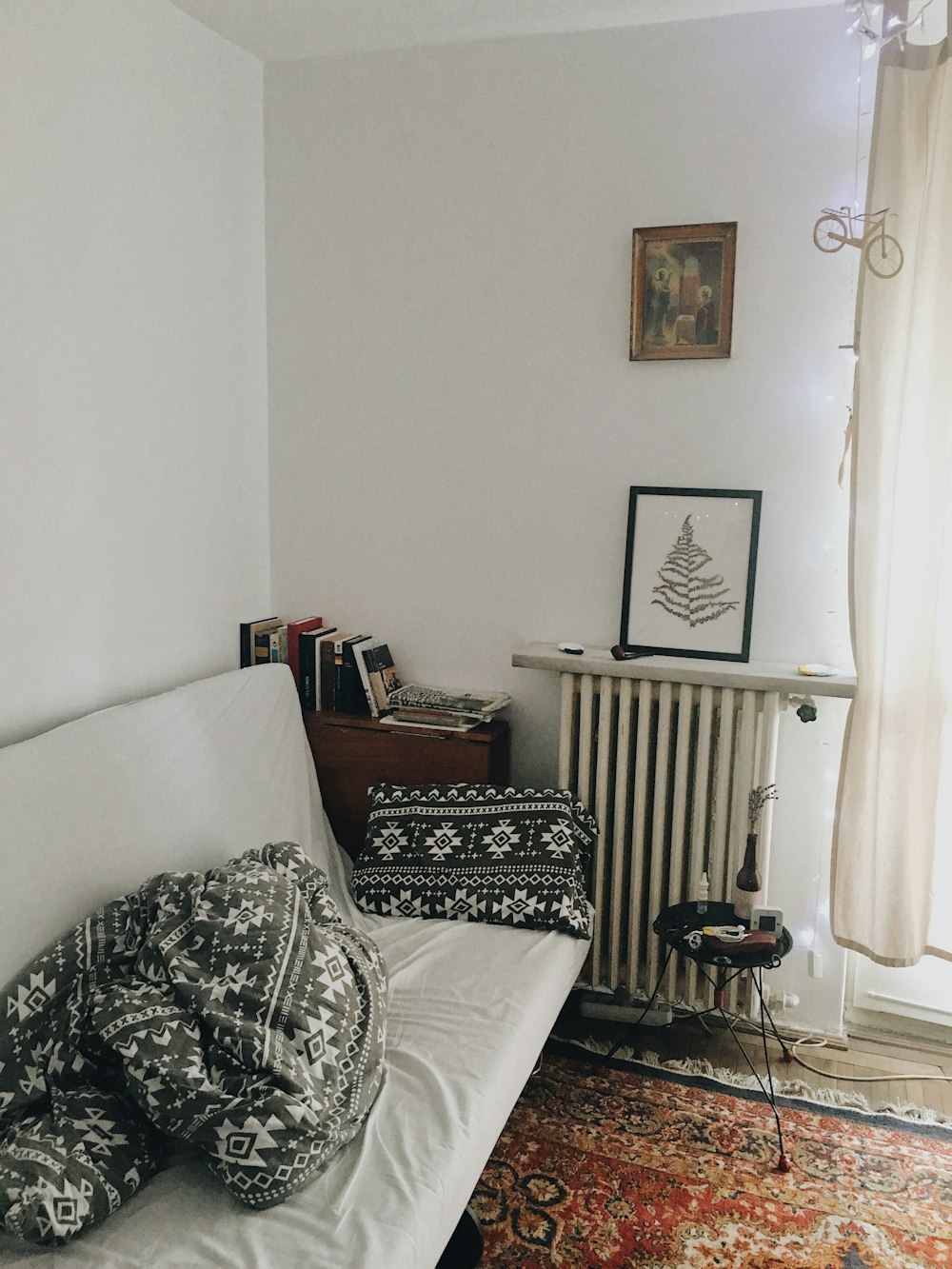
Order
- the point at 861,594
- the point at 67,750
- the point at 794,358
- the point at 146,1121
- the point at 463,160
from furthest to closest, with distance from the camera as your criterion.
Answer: the point at 463,160 < the point at 794,358 < the point at 861,594 < the point at 67,750 < the point at 146,1121

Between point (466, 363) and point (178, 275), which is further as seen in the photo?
point (466, 363)

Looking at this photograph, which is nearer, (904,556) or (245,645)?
(904,556)

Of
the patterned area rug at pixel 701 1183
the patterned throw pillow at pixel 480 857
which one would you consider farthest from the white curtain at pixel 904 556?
the patterned throw pillow at pixel 480 857

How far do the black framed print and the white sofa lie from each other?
2.70 feet

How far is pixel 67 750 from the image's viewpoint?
192cm

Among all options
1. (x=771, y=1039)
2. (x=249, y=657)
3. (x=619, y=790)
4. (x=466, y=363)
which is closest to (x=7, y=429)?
(x=249, y=657)

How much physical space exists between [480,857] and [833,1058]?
1.05 metres

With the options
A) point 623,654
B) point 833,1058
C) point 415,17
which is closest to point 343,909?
point 623,654

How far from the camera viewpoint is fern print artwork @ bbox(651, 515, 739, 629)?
2.56 metres

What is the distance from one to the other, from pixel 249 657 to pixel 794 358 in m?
1.67

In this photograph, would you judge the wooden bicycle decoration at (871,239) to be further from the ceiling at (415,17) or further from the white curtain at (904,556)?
the ceiling at (415,17)

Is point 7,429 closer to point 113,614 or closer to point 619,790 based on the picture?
point 113,614

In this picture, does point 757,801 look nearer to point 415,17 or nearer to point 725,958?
point 725,958

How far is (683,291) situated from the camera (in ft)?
8.31
